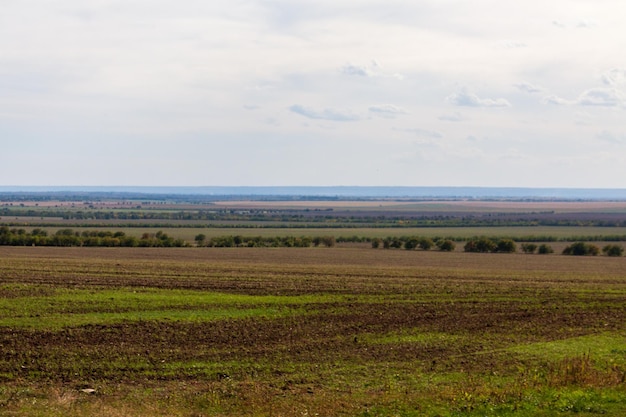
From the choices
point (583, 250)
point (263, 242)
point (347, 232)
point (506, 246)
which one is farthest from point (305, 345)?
point (347, 232)

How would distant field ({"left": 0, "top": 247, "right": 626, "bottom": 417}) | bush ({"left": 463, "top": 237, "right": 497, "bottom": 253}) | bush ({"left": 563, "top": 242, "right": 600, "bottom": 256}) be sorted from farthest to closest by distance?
1. bush ({"left": 463, "top": 237, "right": 497, "bottom": 253})
2. bush ({"left": 563, "top": 242, "right": 600, "bottom": 256})
3. distant field ({"left": 0, "top": 247, "right": 626, "bottom": 417})

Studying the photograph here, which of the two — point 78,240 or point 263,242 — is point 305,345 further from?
point 263,242

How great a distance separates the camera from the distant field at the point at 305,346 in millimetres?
16484

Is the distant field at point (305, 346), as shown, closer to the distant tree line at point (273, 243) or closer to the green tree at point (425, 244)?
the distant tree line at point (273, 243)

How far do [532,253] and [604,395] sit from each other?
2478 inches

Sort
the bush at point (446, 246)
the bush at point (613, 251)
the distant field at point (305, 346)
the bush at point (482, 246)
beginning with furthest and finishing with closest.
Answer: the bush at point (446, 246) < the bush at point (482, 246) < the bush at point (613, 251) < the distant field at point (305, 346)

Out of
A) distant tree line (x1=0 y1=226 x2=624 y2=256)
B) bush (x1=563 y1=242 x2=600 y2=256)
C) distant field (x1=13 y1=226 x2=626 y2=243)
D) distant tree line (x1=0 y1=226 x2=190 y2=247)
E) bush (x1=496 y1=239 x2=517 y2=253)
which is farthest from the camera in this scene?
distant field (x1=13 y1=226 x2=626 y2=243)

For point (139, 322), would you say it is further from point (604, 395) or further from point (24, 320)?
point (604, 395)

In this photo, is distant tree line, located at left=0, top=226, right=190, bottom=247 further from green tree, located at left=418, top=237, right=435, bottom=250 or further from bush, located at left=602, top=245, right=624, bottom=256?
bush, located at left=602, top=245, right=624, bottom=256

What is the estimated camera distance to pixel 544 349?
2253 cm

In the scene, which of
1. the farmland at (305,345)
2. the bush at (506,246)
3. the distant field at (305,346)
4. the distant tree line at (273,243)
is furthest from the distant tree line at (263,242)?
the distant field at (305,346)

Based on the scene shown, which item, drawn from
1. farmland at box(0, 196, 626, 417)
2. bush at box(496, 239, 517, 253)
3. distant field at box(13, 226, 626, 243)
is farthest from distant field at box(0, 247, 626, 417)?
distant field at box(13, 226, 626, 243)

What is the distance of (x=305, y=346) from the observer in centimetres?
2273

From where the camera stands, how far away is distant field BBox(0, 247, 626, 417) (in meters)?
16.5
